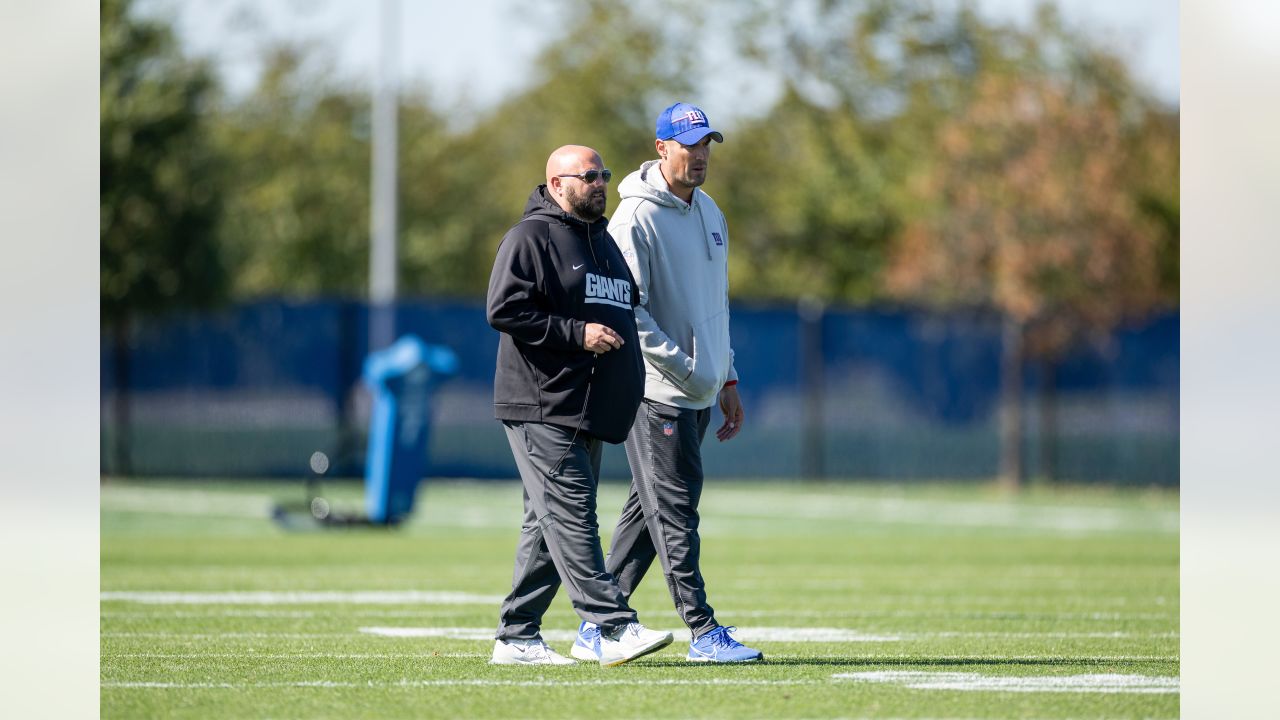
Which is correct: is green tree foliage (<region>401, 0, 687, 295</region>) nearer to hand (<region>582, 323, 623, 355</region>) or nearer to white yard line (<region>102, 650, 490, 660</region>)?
white yard line (<region>102, 650, 490, 660</region>)

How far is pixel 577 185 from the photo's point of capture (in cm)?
786

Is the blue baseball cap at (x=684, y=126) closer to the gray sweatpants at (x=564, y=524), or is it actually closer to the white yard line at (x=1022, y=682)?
the gray sweatpants at (x=564, y=524)

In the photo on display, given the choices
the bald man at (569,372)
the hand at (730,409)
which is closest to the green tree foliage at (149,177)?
the hand at (730,409)

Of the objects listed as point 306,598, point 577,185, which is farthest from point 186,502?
point 577,185

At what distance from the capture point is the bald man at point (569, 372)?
768cm

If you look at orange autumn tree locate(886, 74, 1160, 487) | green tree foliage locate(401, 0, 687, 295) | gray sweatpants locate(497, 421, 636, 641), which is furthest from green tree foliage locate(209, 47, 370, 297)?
gray sweatpants locate(497, 421, 636, 641)

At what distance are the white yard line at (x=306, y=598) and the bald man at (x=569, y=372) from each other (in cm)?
347

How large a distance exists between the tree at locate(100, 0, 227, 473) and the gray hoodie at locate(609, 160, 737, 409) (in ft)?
68.5

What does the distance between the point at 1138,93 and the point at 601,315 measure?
27.5 meters

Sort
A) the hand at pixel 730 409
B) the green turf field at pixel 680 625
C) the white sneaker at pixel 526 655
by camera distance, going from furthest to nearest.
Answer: the hand at pixel 730 409, the white sneaker at pixel 526 655, the green turf field at pixel 680 625

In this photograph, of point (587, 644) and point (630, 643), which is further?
point (587, 644)

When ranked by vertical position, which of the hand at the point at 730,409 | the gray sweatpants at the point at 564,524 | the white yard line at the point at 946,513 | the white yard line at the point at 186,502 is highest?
the hand at the point at 730,409

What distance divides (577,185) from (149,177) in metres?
22.2

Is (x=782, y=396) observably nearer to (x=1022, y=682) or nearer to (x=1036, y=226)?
(x=1036, y=226)
